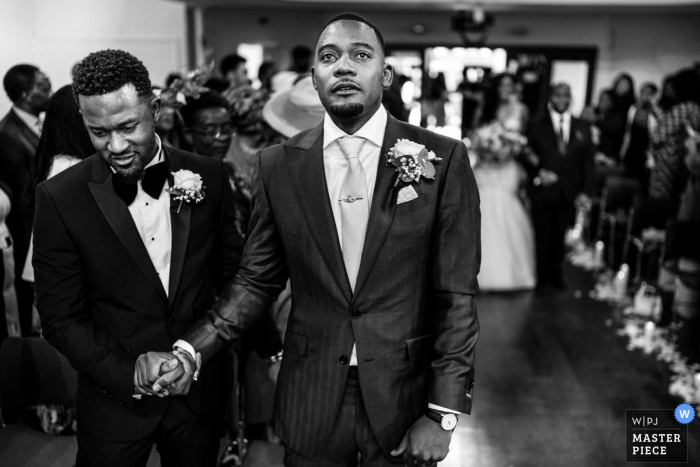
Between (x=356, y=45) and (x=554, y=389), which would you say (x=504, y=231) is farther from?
(x=356, y=45)

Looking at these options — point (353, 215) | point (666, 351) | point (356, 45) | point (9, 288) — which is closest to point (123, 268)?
point (353, 215)

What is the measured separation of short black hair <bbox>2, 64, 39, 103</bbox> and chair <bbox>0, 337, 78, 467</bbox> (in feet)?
9.05

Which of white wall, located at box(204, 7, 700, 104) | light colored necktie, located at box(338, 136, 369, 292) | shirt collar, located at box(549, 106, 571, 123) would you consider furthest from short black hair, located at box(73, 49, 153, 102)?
white wall, located at box(204, 7, 700, 104)

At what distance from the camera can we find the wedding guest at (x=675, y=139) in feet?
19.3

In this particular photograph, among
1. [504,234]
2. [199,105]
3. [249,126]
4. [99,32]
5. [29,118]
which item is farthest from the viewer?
[99,32]

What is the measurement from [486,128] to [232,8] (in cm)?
850

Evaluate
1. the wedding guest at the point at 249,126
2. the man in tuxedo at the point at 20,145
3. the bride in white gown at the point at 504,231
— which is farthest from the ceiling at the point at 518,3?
the wedding guest at the point at 249,126

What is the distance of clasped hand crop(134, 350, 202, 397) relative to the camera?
1.76 meters

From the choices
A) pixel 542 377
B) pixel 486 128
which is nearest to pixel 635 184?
pixel 486 128

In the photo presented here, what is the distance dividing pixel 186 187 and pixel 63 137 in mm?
915

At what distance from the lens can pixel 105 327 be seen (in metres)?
1.87

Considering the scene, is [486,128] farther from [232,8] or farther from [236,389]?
[232,8]

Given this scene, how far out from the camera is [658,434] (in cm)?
337

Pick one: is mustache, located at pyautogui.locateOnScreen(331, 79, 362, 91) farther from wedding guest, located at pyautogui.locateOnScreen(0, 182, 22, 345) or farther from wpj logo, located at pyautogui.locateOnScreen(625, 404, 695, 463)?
wpj logo, located at pyautogui.locateOnScreen(625, 404, 695, 463)
